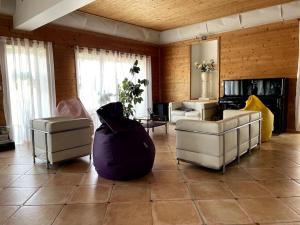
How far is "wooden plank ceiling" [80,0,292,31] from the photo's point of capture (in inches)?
212

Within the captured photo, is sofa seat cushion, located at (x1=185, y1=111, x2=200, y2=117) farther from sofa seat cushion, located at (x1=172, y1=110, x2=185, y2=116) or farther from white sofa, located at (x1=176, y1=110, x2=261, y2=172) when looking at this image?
white sofa, located at (x1=176, y1=110, x2=261, y2=172)

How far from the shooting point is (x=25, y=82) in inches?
205

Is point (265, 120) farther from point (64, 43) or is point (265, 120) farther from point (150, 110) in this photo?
point (64, 43)

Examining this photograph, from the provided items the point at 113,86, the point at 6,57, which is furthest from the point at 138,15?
the point at 6,57

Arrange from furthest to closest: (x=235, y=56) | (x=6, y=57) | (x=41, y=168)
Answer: (x=235, y=56)
(x=6, y=57)
(x=41, y=168)

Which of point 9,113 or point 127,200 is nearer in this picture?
point 127,200

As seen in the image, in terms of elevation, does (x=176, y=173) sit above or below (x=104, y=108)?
below

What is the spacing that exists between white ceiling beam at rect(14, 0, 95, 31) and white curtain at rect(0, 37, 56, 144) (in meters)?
0.47

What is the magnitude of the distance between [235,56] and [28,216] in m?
6.25

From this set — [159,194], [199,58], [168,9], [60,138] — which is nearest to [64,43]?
[168,9]

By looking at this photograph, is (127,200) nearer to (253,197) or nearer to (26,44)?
(253,197)

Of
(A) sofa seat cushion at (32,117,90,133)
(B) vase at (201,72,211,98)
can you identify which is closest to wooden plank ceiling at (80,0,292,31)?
(B) vase at (201,72,211,98)

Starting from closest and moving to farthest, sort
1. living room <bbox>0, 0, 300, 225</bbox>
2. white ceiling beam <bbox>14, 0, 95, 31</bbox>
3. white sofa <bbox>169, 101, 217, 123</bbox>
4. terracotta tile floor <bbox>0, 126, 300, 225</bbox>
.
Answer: terracotta tile floor <bbox>0, 126, 300, 225</bbox>
living room <bbox>0, 0, 300, 225</bbox>
white ceiling beam <bbox>14, 0, 95, 31</bbox>
white sofa <bbox>169, 101, 217, 123</bbox>

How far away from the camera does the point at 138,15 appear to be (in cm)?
628
